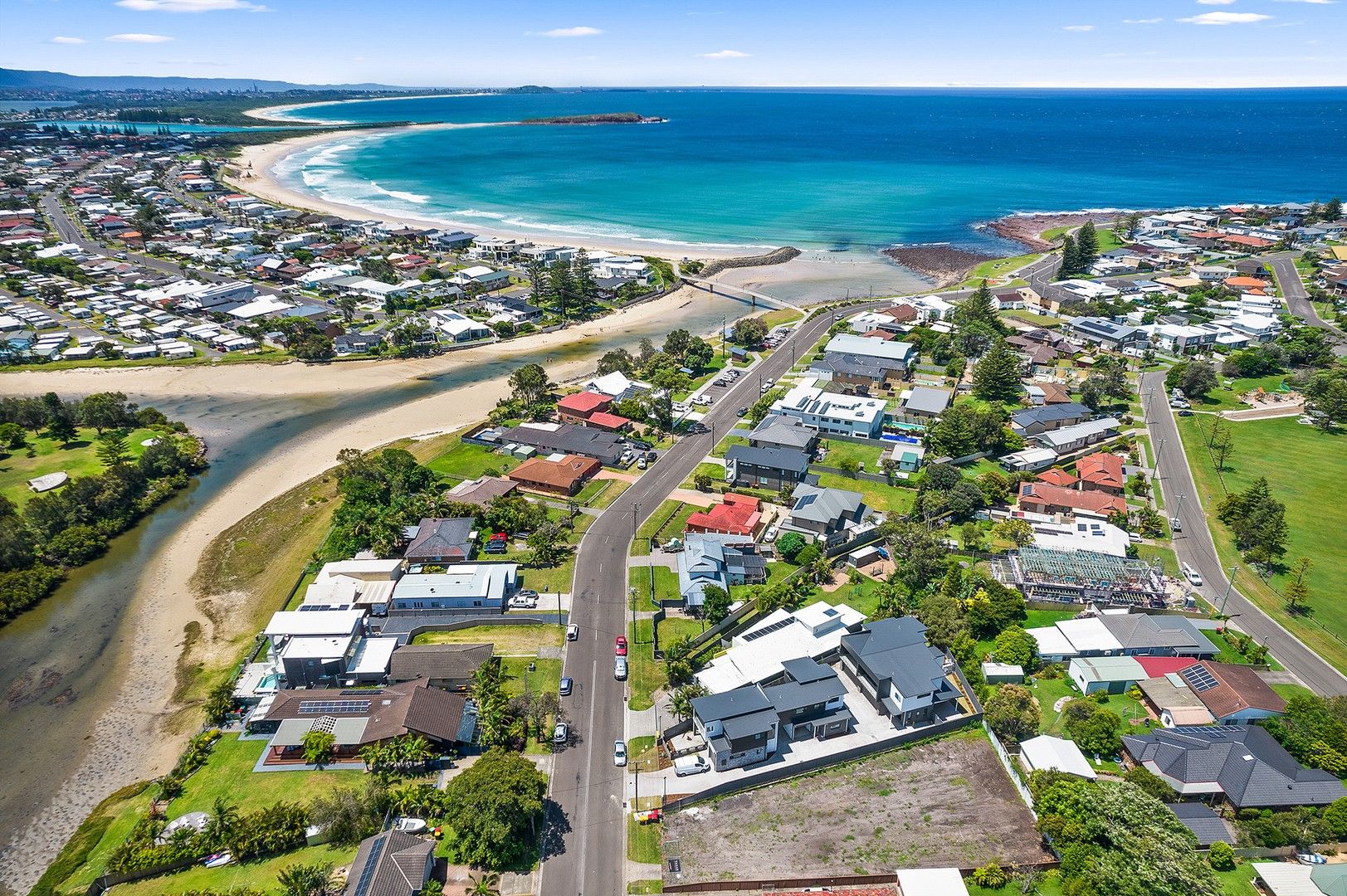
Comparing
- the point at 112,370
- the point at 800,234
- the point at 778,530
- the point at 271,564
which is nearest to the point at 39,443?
the point at 112,370

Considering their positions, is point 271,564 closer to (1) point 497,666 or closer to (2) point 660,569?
(1) point 497,666

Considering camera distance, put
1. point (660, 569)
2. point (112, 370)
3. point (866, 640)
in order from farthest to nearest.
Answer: point (112, 370), point (660, 569), point (866, 640)

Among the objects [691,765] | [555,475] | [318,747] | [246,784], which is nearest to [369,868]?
[318,747]

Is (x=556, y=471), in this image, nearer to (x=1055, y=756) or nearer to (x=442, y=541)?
(x=442, y=541)

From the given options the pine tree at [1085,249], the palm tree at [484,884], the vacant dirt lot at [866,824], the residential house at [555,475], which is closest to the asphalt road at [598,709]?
the palm tree at [484,884]

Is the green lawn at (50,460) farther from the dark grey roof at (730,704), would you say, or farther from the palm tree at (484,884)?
the dark grey roof at (730,704)

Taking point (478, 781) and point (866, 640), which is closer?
point (478, 781)
